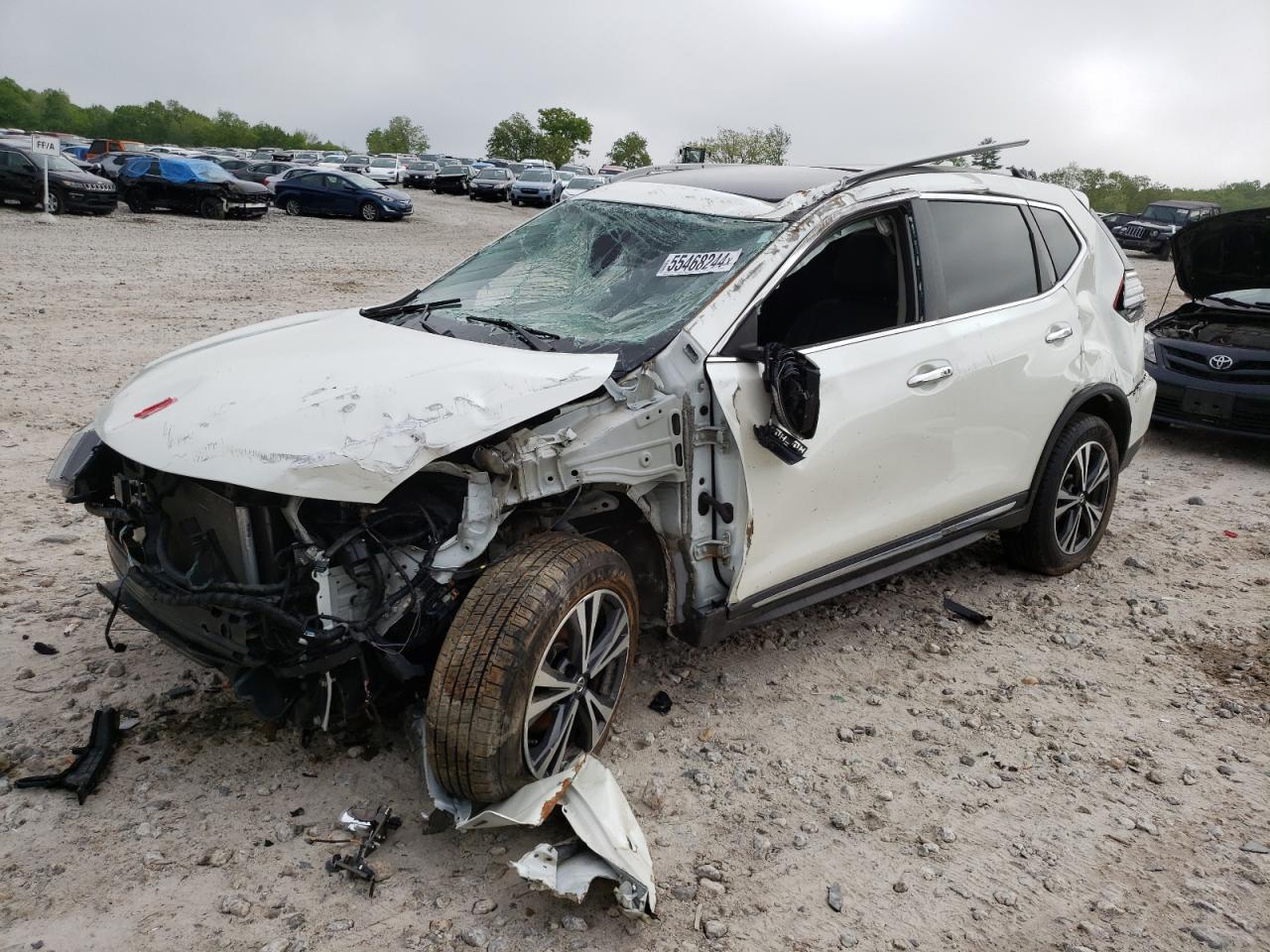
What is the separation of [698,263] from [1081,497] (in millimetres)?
2424

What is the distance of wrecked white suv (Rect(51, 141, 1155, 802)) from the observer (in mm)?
2820

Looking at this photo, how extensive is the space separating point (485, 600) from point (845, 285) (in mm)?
2281

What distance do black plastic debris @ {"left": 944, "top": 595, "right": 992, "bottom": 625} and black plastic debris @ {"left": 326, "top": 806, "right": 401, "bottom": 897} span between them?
106 inches

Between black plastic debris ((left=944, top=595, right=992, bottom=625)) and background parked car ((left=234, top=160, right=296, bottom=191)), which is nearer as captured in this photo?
black plastic debris ((left=944, top=595, right=992, bottom=625))

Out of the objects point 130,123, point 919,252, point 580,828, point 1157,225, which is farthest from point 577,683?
point 130,123

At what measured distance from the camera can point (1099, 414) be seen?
4.94m

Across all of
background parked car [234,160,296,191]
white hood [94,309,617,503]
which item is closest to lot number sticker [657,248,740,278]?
white hood [94,309,617,503]

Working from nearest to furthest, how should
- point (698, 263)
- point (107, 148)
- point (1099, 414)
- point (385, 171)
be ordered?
point (698, 263)
point (1099, 414)
point (107, 148)
point (385, 171)

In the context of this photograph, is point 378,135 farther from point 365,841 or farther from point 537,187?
point 365,841

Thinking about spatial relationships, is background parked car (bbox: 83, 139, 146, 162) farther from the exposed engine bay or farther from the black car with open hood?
the black car with open hood

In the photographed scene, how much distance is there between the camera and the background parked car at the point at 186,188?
23.5m

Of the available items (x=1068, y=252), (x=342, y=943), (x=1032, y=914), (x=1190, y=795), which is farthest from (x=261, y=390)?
(x=1068, y=252)

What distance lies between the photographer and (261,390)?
10.0ft

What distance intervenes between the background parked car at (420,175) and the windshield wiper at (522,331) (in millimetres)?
41196
